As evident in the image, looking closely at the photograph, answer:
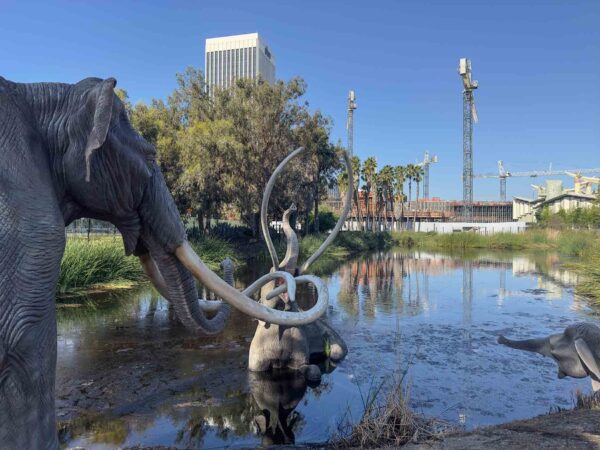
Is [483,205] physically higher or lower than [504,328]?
higher

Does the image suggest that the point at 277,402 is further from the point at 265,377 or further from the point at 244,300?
the point at 244,300

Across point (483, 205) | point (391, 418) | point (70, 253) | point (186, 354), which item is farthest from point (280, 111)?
point (483, 205)

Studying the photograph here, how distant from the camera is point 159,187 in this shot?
5.43 ft

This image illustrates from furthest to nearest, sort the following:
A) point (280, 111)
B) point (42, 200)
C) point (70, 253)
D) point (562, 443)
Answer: point (280, 111)
point (70, 253)
point (562, 443)
point (42, 200)

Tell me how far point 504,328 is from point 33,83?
8714mm

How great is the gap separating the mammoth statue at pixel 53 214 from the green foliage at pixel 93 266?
30.1ft

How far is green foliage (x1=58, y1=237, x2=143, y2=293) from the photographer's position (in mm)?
10141

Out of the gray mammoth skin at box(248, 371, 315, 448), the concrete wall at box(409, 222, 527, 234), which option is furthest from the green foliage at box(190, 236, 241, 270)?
the concrete wall at box(409, 222, 527, 234)

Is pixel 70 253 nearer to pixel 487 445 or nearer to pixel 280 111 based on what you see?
pixel 487 445

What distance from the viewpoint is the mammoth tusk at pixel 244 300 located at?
1507 mm

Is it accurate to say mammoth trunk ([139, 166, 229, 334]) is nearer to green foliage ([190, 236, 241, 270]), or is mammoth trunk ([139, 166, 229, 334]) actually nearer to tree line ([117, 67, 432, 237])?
green foliage ([190, 236, 241, 270])

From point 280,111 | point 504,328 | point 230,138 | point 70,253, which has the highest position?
point 280,111

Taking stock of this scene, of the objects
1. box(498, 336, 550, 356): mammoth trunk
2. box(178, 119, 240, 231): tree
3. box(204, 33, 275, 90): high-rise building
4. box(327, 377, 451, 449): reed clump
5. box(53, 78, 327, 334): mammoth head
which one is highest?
box(204, 33, 275, 90): high-rise building

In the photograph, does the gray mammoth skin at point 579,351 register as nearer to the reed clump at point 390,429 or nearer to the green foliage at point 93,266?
the reed clump at point 390,429
